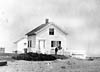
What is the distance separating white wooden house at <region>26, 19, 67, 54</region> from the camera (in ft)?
137

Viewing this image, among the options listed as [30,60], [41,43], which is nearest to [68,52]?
[41,43]

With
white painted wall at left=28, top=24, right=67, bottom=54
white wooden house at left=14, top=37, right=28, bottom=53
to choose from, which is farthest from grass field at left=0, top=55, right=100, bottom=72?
white wooden house at left=14, top=37, right=28, bottom=53

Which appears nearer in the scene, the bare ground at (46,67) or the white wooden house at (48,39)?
the bare ground at (46,67)

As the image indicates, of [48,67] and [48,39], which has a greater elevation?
[48,39]

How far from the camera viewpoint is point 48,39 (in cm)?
4228

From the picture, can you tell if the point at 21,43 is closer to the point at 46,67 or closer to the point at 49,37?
the point at 49,37

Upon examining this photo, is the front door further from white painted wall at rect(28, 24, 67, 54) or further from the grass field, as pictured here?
the grass field

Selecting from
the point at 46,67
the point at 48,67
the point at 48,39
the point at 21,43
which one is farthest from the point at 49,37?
the point at 21,43

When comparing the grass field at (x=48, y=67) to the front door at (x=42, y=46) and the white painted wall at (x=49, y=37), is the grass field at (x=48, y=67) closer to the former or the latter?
the front door at (x=42, y=46)

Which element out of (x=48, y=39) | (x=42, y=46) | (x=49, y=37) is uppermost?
(x=49, y=37)

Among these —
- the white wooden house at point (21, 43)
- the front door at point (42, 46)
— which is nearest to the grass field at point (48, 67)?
the front door at point (42, 46)

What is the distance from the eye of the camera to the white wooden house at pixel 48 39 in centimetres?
4178

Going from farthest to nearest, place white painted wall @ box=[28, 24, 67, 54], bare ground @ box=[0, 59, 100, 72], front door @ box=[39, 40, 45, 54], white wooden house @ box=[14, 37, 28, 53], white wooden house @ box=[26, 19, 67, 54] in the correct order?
white wooden house @ box=[14, 37, 28, 53] < white painted wall @ box=[28, 24, 67, 54] < white wooden house @ box=[26, 19, 67, 54] < front door @ box=[39, 40, 45, 54] < bare ground @ box=[0, 59, 100, 72]

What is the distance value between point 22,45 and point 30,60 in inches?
1280
